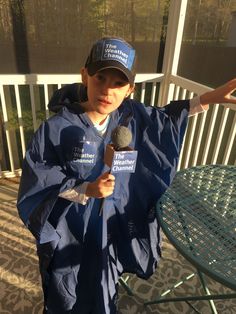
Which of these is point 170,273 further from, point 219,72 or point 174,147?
point 219,72

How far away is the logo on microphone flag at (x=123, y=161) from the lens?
91cm

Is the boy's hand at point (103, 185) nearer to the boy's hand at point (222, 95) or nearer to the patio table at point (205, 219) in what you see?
the patio table at point (205, 219)

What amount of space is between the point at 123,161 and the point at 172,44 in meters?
2.21

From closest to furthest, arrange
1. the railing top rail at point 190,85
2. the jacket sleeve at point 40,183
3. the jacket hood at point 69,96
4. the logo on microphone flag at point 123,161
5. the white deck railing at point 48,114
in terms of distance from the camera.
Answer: the logo on microphone flag at point 123,161
the jacket sleeve at point 40,183
the jacket hood at point 69,96
the railing top rail at point 190,85
the white deck railing at point 48,114

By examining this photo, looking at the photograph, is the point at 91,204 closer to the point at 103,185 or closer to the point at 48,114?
the point at 103,185

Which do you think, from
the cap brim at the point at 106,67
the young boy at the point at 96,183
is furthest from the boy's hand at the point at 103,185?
the cap brim at the point at 106,67

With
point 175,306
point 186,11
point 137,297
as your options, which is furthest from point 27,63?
point 175,306

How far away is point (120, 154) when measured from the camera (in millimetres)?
908

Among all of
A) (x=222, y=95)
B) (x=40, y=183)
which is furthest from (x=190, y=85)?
(x=40, y=183)

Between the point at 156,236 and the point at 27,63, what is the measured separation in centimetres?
193

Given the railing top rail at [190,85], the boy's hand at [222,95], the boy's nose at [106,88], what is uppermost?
the boy's nose at [106,88]

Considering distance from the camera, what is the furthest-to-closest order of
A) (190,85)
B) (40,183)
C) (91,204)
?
1. (190,85)
2. (91,204)
3. (40,183)

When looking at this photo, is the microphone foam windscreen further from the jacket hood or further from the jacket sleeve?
the jacket hood

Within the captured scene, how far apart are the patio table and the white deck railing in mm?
1033
